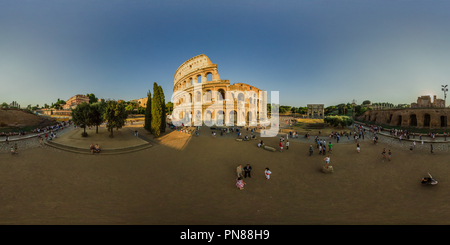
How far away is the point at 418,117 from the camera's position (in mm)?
27203

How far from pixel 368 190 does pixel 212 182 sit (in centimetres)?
683

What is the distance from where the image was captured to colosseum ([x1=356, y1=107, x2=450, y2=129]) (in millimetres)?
25219

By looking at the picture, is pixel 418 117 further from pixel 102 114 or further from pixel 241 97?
pixel 102 114

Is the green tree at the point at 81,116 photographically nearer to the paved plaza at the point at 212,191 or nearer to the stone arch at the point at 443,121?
the paved plaza at the point at 212,191

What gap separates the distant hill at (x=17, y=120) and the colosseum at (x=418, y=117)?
226 feet

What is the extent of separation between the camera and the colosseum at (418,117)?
25.2 metres

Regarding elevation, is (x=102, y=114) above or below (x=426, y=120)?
above

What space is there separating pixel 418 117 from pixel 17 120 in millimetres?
70976

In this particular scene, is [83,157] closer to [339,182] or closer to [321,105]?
[339,182]

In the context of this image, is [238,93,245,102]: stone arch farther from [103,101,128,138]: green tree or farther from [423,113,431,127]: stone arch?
[423,113,431,127]: stone arch

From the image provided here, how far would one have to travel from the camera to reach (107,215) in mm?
4438

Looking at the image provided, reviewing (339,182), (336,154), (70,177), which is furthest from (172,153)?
(336,154)

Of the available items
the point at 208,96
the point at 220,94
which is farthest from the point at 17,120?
the point at 220,94

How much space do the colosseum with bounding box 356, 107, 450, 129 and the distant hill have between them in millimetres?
68914
